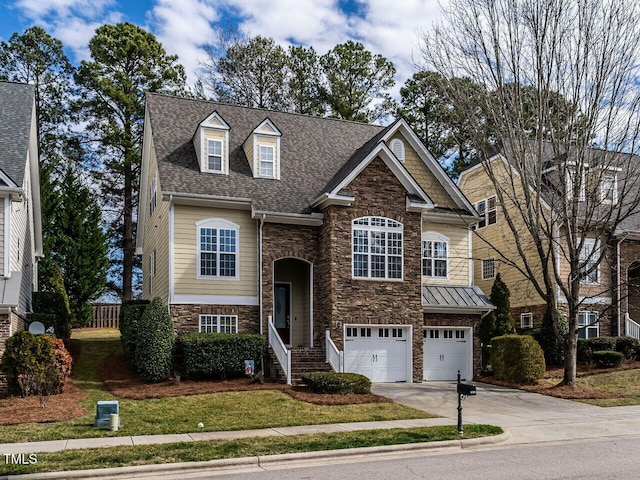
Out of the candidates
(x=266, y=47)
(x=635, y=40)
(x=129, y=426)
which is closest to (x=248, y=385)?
(x=129, y=426)

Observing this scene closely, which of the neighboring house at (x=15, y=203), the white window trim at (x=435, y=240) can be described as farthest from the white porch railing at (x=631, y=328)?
the neighboring house at (x=15, y=203)

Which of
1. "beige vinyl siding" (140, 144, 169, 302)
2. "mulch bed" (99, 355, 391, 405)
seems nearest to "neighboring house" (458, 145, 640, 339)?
"mulch bed" (99, 355, 391, 405)

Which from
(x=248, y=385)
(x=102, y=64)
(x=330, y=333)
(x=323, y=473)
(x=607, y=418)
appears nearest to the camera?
(x=323, y=473)

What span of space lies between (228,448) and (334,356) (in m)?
10.1

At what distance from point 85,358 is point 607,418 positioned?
16.7 m

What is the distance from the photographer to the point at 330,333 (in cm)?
2225

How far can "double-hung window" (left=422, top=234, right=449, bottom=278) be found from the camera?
85.7 ft

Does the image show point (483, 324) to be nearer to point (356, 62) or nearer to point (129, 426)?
point (129, 426)

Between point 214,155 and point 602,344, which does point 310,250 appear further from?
point 602,344

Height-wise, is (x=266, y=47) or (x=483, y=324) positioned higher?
(x=266, y=47)

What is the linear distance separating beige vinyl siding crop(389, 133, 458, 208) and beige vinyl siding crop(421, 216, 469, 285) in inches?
34.0

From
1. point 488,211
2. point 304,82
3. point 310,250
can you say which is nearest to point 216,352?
point 310,250

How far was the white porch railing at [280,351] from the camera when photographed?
2061cm

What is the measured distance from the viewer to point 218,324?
22.3 m
